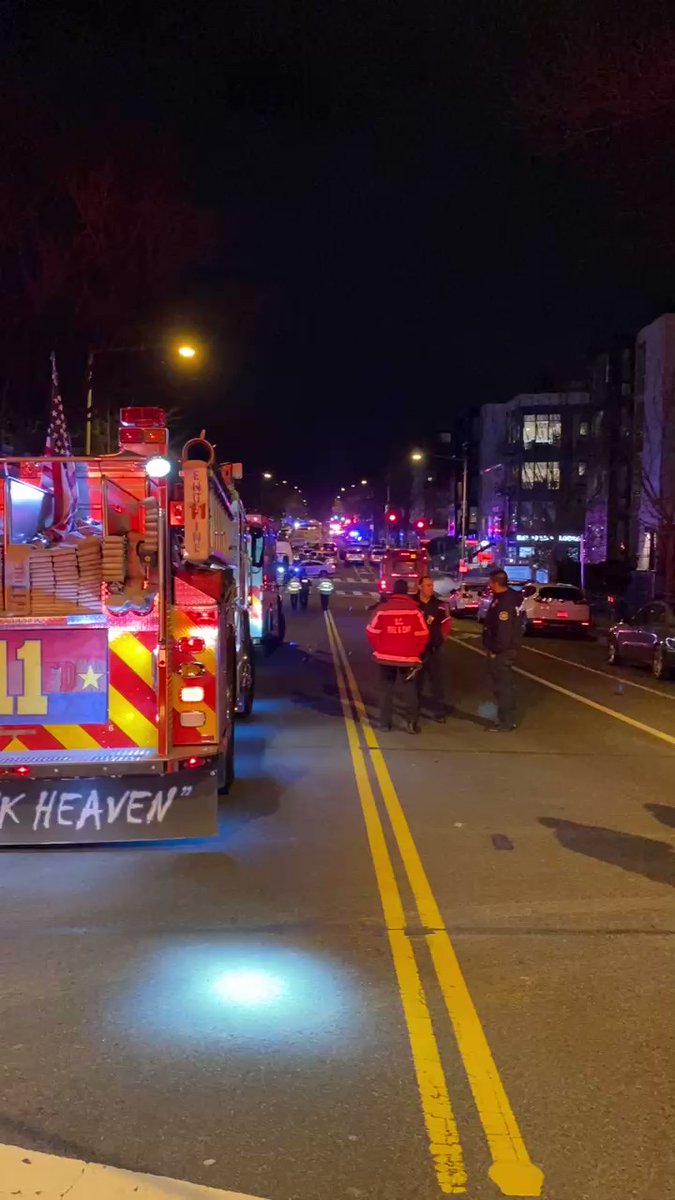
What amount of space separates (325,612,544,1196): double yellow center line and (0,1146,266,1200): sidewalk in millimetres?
730

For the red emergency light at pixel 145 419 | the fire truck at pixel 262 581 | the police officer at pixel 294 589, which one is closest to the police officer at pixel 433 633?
the fire truck at pixel 262 581

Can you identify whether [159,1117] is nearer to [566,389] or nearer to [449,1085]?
[449,1085]

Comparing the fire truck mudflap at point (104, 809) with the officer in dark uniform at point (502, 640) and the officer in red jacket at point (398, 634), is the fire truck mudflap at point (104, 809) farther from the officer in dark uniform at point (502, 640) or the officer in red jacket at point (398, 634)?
the officer in dark uniform at point (502, 640)

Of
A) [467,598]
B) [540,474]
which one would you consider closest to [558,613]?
[467,598]

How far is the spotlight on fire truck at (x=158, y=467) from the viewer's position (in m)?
6.05

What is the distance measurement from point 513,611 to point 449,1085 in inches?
340

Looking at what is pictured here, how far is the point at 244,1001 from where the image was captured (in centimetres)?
468

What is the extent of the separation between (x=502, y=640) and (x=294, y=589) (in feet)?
77.0

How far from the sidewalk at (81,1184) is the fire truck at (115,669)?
276 centimetres

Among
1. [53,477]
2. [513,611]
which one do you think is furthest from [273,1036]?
Answer: [513,611]

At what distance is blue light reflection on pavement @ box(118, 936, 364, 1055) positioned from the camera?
170 inches

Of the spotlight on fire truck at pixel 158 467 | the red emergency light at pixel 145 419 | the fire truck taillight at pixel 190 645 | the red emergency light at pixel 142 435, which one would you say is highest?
the red emergency light at pixel 145 419

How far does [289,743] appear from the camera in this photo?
11164 mm

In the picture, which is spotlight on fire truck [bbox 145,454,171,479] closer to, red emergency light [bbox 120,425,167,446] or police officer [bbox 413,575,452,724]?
red emergency light [bbox 120,425,167,446]
